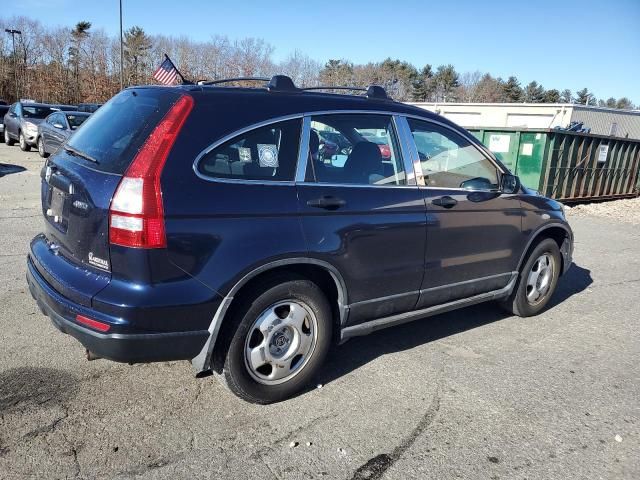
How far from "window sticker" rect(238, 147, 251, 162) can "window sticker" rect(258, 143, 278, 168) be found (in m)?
0.07

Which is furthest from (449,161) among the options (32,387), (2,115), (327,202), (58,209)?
(2,115)

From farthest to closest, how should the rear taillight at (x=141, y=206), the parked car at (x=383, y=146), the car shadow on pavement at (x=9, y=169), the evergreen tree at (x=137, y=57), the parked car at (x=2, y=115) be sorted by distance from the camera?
the evergreen tree at (x=137, y=57), the parked car at (x=2, y=115), the car shadow on pavement at (x=9, y=169), the parked car at (x=383, y=146), the rear taillight at (x=141, y=206)

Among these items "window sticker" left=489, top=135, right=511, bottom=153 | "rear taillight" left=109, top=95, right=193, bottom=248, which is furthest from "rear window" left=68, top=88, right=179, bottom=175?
"window sticker" left=489, top=135, right=511, bottom=153

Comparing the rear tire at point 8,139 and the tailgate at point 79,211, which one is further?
the rear tire at point 8,139

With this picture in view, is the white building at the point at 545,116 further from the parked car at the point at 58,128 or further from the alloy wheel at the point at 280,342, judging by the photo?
the alloy wheel at the point at 280,342

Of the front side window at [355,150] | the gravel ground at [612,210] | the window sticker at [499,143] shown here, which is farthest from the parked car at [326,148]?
the gravel ground at [612,210]

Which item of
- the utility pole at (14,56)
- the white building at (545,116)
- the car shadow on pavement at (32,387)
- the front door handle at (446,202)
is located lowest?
the car shadow on pavement at (32,387)

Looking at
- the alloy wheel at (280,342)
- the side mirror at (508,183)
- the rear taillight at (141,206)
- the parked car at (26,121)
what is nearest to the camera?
the rear taillight at (141,206)

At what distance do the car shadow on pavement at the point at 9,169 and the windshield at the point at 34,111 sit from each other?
575 cm

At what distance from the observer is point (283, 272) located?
313cm

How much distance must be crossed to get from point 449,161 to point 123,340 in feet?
8.99

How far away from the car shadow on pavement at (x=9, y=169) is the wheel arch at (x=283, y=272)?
38.8 ft

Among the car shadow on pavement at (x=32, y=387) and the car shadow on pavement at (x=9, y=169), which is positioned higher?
the car shadow on pavement at (x=9, y=169)

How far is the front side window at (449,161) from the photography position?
3.88 meters
